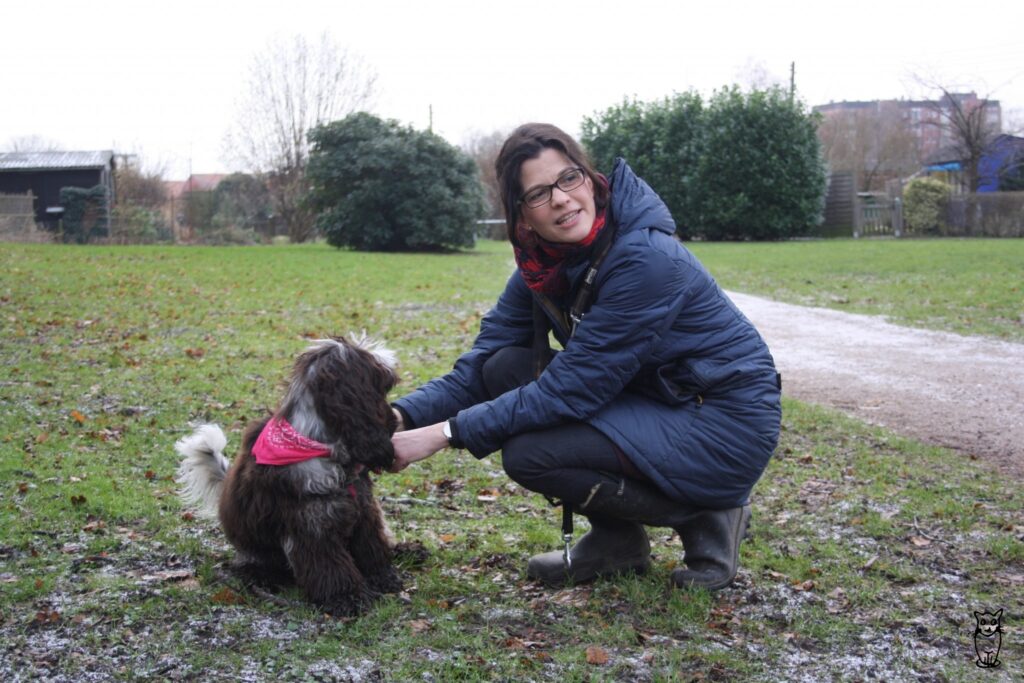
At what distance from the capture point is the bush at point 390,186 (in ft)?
95.0

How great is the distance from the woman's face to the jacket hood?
114 mm

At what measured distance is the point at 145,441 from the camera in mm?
6352

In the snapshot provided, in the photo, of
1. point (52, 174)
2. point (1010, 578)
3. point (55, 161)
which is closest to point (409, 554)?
point (1010, 578)

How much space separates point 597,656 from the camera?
3.25m

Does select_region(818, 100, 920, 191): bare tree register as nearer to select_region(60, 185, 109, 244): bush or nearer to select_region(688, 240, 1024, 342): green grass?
select_region(688, 240, 1024, 342): green grass

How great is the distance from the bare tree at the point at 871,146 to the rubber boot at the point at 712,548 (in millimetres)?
53191

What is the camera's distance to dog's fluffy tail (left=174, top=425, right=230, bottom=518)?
4.32 m

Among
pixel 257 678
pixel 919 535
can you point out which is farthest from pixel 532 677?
pixel 919 535

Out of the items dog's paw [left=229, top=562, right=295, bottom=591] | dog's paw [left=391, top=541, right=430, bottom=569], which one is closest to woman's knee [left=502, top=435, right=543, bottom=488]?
dog's paw [left=391, top=541, right=430, bottom=569]

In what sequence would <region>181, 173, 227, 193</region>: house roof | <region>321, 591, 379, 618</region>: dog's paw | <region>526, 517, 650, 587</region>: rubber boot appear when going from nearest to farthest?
<region>321, 591, 379, 618</region>: dog's paw
<region>526, 517, 650, 587</region>: rubber boot
<region>181, 173, 227, 193</region>: house roof

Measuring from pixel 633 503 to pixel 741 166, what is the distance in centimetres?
3159

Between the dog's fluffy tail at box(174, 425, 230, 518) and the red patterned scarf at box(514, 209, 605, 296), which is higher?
the red patterned scarf at box(514, 209, 605, 296)

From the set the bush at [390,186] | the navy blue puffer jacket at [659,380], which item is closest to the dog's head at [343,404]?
the navy blue puffer jacket at [659,380]

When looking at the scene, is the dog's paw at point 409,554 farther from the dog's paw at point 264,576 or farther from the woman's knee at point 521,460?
the woman's knee at point 521,460
